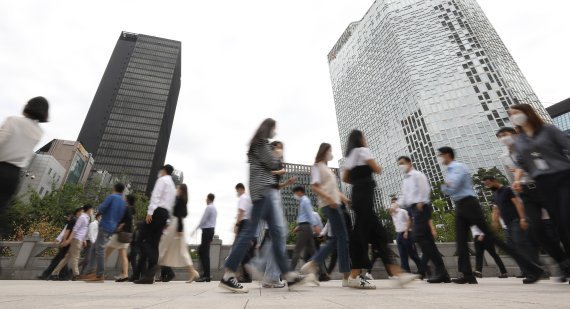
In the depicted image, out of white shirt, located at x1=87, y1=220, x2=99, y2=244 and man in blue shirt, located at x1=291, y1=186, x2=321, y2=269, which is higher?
white shirt, located at x1=87, y1=220, x2=99, y2=244

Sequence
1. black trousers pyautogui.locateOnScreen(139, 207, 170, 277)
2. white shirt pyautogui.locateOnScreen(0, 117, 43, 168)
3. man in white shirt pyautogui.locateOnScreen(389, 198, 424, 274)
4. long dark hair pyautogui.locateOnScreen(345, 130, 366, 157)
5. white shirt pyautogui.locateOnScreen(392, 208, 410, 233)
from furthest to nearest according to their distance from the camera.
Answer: white shirt pyautogui.locateOnScreen(392, 208, 410, 233)
man in white shirt pyautogui.locateOnScreen(389, 198, 424, 274)
black trousers pyautogui.locateOnScreen(139, 207, 170, 277)
long dark hair pyautogui.locateOnScreen(345, 130, 366, 157)
white shirt pyautogui.locateOnScreen(0, 117, 43, 168)

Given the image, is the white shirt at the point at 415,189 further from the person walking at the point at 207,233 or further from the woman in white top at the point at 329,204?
the person walking at the point at 207,233

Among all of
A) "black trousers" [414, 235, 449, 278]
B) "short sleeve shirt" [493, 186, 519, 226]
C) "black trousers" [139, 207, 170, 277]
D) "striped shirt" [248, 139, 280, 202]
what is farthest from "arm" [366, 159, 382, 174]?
"black trousers" [139, 207, 170, 277]

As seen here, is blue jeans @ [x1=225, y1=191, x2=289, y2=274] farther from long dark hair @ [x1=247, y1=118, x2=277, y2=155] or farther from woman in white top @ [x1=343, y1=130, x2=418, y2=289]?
woman in white top @ [x1=343, y1=130, x2=418, y2=289]

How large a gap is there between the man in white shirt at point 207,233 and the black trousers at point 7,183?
388 cm

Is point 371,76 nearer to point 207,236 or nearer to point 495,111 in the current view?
point 495,111

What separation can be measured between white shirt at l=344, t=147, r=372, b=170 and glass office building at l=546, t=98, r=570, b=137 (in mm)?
73280

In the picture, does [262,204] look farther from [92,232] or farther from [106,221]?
[92,232]

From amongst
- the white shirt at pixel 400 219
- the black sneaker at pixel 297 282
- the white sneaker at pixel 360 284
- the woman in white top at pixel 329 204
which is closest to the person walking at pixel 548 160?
the white sneaker at pixel 360 284

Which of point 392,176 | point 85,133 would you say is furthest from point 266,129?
point 85,133

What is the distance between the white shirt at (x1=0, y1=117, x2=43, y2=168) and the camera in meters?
2.58

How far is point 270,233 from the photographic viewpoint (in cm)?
311

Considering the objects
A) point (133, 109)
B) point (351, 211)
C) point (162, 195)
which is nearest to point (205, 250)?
point (162, 195)

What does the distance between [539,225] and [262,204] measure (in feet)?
11.9
